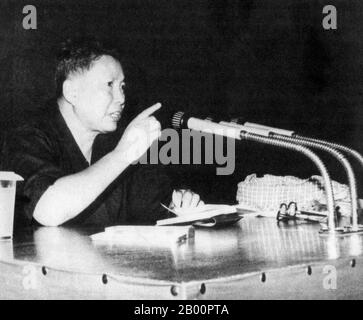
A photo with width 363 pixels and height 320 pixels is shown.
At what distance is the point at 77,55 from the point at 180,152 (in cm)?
121

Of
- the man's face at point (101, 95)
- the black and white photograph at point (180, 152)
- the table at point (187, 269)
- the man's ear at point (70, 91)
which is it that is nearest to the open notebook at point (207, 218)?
the black and white photograph at point (180, 152)

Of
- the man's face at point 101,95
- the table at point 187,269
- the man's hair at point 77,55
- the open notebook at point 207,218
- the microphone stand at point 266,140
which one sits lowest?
the table at point 187,269

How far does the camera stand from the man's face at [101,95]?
1.67m

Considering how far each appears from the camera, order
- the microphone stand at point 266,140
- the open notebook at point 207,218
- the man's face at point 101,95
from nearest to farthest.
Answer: the microphone stand at point 266,140 → the open notebook at point 207,218 → the man's face at point 101,95

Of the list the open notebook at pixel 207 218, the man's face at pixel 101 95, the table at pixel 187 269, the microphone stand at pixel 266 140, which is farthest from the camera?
the man's face at pixel 101 95

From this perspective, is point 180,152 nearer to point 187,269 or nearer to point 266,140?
point 266,140

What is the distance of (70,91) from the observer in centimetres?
173

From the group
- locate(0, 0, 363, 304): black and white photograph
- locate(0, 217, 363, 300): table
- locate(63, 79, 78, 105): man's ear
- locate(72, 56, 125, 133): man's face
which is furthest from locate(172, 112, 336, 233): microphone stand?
locate(63, 79, 78, 105): man's ear

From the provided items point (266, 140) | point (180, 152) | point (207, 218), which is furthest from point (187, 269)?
point (180, 152)

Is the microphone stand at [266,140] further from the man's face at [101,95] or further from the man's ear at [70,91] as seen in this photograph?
the man's ear at [70,91]

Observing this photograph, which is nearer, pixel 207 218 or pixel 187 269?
pixel 187 269

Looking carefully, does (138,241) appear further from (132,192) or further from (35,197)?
(132,192)

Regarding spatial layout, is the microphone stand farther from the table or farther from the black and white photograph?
the table
